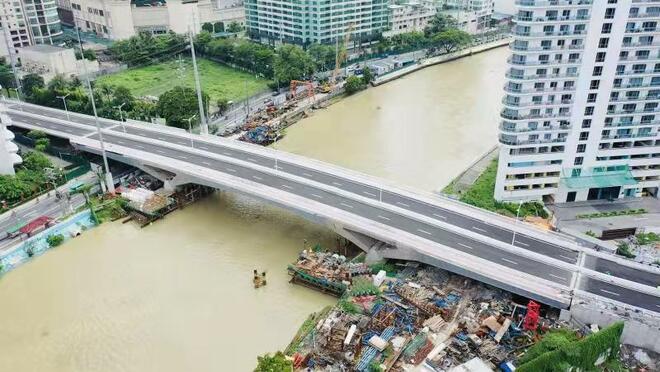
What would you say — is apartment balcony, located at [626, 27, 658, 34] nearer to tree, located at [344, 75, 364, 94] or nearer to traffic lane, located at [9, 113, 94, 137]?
tree, located at [344, 75, 364, 94]

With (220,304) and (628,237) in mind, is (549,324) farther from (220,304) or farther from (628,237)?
(220,304)

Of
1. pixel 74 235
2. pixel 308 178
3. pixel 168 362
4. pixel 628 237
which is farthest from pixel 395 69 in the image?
pixel 168 362

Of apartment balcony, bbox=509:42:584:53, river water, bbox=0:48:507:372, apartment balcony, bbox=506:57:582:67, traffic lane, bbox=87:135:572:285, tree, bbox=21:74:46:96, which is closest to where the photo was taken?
river water, bbox=0:48:507:372

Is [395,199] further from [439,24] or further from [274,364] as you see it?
[439,24]

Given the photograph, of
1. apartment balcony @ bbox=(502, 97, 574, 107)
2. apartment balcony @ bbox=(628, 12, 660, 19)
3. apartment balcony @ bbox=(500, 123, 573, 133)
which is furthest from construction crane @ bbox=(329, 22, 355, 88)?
apartment balcony @ bbox=(628, 12, 660, 19)

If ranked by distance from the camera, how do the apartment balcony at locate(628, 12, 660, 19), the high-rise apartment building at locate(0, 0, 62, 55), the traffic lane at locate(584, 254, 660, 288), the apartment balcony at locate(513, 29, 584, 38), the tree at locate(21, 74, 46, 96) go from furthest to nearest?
the high-rise apartment building at locate(0, 0, 62, 55)
the tree at locate(21, 74, 46, 96)
the apartment balcony at locate(513, 29, 584, 38)
the apartment balcony at locate(628, 12, 660, 19)
the traffic lane at locate(584, 254, 660, 288)

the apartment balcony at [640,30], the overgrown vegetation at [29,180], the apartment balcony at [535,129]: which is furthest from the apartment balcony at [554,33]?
the overgrown vegetation at [29,180]

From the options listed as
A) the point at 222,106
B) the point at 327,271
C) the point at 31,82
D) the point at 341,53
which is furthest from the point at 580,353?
the point at 31,82
